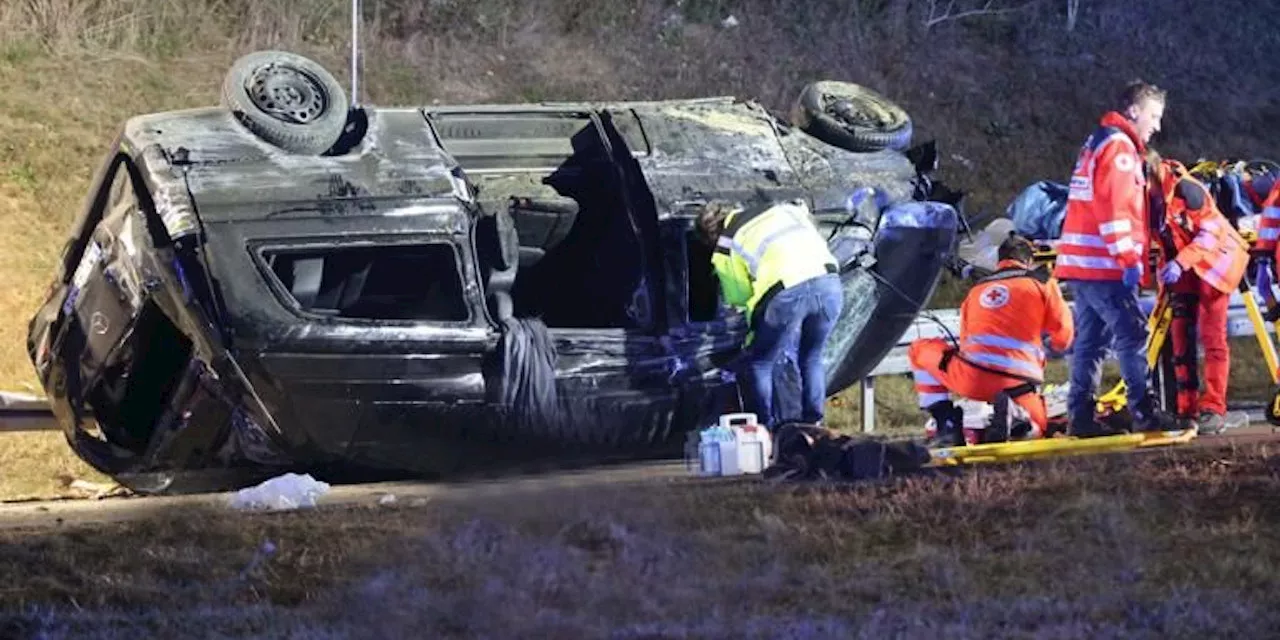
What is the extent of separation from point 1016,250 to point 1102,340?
1.92 feet

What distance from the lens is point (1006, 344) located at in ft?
28.0

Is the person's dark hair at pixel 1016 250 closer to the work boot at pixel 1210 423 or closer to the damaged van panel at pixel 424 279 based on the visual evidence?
the damaged van panel at pixel 424 279

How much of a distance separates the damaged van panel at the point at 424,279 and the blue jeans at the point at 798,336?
133mm

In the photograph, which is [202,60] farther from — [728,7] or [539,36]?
[728,7]

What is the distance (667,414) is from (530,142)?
148 cm

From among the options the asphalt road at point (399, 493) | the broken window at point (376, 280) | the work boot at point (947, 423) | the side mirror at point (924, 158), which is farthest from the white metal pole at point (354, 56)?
the work boot at point (947, 423)

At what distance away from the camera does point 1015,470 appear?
712 cm

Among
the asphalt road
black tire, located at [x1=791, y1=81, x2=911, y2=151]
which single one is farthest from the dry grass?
black tire, located at [x1=791, y1=81, x2=911, y2=151]

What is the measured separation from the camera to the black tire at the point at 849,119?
9062mm

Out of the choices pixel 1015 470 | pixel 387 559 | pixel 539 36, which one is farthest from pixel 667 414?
pixel 539 36

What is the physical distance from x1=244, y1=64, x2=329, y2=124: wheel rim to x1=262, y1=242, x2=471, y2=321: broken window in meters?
0.70

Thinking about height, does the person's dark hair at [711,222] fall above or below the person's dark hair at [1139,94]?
below

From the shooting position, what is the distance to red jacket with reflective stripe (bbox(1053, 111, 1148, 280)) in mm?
8172

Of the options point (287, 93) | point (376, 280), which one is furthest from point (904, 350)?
point (287, 93)
